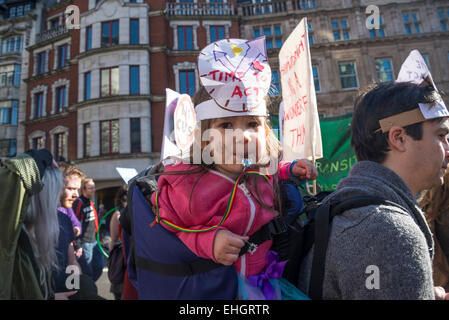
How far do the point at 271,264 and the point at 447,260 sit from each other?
152 cm

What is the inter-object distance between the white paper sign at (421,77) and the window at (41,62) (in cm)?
2419

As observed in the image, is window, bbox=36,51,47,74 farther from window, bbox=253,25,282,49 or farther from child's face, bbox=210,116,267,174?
child's face, bbox=210,116,267,174

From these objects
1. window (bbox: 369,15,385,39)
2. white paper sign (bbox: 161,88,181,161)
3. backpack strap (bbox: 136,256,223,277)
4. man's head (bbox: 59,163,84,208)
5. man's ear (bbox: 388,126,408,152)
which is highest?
window (bbox: 369,15,385,39)

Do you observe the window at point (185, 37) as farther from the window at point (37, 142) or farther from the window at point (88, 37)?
the window at point (37, 142)

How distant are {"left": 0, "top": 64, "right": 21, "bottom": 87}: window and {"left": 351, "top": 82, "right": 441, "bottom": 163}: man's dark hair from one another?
88.2 ft

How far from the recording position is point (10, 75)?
2203cm

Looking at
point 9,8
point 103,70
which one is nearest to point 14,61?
point 9,8

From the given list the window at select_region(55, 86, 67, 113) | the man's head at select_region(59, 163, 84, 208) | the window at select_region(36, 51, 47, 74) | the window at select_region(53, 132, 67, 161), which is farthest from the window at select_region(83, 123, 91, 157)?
the man's head at select_region(59, 163, 84, 208)

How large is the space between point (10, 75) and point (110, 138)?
12330mm

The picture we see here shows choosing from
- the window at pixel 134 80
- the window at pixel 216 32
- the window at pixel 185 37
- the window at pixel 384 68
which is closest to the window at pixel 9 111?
the window at pixel 134 80

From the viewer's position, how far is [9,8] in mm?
23734

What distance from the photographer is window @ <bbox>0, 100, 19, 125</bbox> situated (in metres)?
21.6

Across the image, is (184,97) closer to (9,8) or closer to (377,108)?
(377,108)

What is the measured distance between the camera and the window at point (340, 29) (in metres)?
18.4
